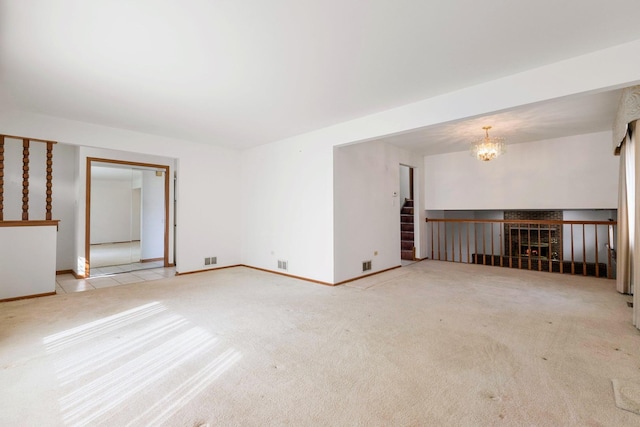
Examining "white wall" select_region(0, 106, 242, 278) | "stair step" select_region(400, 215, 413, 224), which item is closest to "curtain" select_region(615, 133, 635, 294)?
"stair step" select_region(400, 215, 413, 224)

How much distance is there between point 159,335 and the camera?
2.61 meters

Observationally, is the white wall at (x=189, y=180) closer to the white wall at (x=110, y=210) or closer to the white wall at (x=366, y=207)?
the white wall at (x=366, y=207)

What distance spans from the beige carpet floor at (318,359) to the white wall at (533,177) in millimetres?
2232

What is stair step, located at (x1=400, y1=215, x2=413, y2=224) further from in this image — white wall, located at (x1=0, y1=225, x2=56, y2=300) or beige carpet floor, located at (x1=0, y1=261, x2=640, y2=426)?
white wall, located at (x1=0, y1=225, x2=56, y2=300)

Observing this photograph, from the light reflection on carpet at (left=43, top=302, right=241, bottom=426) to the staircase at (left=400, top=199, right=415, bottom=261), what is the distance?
17.3 feet

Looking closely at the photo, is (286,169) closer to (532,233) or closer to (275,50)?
(275,50)

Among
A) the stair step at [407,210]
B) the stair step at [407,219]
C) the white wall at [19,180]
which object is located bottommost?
the stair step at [407,219]

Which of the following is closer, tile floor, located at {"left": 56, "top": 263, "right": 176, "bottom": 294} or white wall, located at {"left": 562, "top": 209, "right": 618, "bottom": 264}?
tile floor, located at {"left": 56, "top": 263, "right": 176, "bottom": 294}

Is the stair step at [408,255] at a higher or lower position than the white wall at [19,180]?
lower

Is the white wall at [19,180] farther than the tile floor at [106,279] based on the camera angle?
Yes

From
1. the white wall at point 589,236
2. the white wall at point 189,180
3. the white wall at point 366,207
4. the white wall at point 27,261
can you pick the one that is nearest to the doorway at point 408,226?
the white wall at point 366,207

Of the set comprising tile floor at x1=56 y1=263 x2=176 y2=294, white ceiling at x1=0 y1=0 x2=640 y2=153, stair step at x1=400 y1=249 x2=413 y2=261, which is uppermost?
white ceiling at x1=0 y1=0 x2=640 y2=153

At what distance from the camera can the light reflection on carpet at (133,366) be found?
5.31 feet

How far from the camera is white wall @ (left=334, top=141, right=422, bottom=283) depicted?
4562mm
